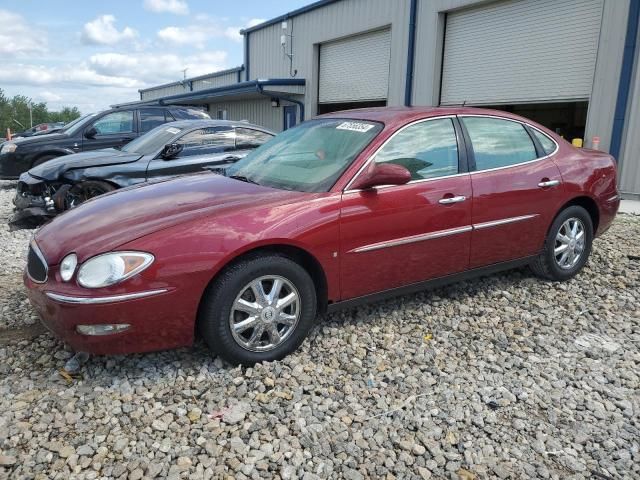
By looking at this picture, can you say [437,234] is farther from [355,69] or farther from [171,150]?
[355,69]

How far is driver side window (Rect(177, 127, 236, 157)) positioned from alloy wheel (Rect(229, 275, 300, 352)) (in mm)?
4465

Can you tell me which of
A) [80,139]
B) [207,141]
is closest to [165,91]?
[80,139]

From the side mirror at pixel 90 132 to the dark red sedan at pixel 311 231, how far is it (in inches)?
267

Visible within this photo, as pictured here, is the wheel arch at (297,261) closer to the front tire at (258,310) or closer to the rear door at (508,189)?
the front tire at (258,310)

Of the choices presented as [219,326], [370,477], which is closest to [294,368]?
[219,326]

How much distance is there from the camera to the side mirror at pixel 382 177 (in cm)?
329

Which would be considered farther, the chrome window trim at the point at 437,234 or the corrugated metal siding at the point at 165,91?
the corrugated metal siding at the point at 165,91

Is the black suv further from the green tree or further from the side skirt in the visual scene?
the green tree

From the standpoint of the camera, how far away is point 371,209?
134 inches

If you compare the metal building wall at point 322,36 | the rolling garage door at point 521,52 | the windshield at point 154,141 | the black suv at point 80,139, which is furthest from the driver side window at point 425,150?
the metal building wall at point 322,36

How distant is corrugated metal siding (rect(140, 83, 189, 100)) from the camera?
32.8 m

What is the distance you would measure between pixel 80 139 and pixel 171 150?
4039 mm

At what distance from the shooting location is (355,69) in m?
15.5

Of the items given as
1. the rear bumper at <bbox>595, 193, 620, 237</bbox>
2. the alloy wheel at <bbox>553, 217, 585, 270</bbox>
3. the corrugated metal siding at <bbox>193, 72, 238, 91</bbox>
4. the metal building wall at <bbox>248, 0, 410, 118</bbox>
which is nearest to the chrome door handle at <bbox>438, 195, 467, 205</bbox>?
the alloy wheel at <bbox>553, 217, 585, 270</bbox>
